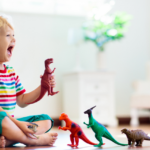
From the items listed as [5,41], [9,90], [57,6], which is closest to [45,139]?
[9,90]

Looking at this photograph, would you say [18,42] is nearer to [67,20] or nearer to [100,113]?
[67,20]

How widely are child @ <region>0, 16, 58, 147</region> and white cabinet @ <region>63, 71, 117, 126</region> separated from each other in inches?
73.1

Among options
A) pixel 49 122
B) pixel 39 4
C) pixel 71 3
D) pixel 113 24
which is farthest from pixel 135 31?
pixel 49 122

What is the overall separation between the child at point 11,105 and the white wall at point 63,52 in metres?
2.09

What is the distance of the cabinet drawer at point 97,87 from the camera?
3565mm

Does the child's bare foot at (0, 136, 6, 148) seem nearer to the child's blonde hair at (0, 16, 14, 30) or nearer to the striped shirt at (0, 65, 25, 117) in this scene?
the striped shirt at (0, 65, 25, 117)

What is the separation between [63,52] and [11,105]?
8.00 ft

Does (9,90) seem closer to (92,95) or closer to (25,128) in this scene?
(25,128)

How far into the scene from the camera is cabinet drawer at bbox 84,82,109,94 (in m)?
3.57

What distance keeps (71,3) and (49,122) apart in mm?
2698

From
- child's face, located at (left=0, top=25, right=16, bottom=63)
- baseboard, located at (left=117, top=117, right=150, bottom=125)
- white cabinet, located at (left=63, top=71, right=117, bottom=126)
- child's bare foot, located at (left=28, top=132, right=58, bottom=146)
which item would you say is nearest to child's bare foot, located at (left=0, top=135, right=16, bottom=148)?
child's bare foot, located at (left=28, top=132, right=58, bottom=146)

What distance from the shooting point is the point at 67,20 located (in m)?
4.02

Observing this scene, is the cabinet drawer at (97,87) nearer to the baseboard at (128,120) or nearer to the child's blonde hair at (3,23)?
the baseboard at (128,120)

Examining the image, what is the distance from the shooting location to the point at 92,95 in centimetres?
357
